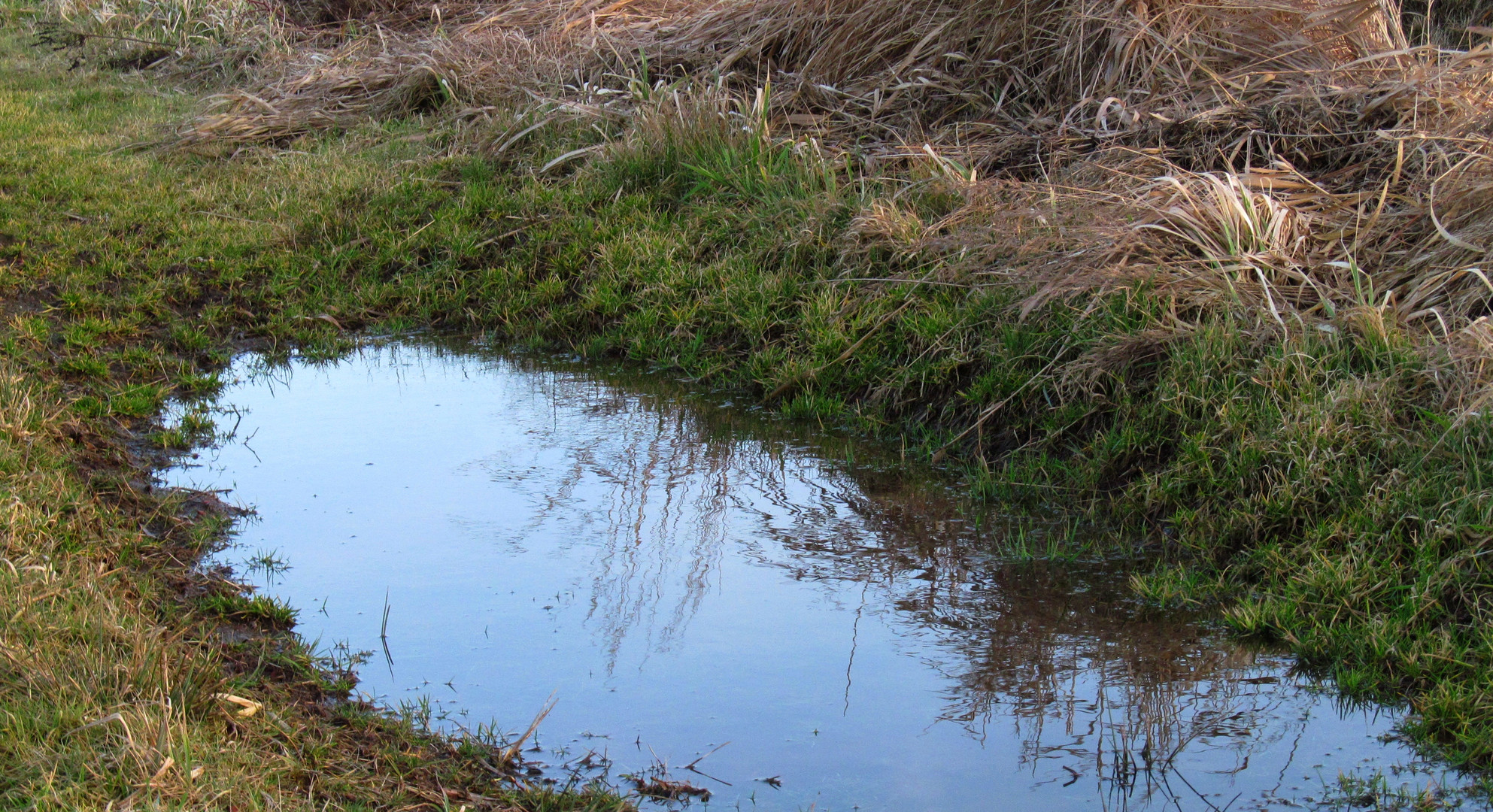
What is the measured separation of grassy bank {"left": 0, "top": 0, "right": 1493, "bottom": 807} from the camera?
303 cm

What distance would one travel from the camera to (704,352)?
6.03 meters

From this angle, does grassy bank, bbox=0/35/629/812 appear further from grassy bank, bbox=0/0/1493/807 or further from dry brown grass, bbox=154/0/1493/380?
dry brown grass, bbox=154/0/1493/380

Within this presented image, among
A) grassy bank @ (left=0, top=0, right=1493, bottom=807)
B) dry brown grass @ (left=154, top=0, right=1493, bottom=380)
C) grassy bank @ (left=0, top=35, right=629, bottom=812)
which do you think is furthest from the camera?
dry brown grass @ (left=154, top=0, right=1493, bottom=380)

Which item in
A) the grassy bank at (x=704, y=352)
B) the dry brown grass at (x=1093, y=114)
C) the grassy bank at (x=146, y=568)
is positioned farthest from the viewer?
the dry brown grass at (x=1093, y=114)

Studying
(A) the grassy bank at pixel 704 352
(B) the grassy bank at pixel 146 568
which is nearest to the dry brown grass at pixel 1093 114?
(A) the grassy bank at pixel 704 352

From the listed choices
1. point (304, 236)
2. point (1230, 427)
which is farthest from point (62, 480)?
point (1230, 427)

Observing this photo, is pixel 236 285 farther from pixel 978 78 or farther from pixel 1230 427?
pixel 1230 427

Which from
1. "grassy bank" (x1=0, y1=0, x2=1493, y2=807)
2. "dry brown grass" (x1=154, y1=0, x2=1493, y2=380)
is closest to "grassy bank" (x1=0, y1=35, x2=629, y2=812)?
"grassy bank" (x1=0, y1=0, x2=1493, y2=807)

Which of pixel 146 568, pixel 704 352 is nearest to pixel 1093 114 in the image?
pixel 704 352

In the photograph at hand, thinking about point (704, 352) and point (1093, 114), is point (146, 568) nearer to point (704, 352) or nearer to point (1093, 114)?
point (704, 352)

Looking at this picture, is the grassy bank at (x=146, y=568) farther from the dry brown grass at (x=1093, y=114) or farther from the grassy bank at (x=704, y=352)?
the dry brown grass at (x=1093, y=114)

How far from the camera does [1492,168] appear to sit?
16.4 ft

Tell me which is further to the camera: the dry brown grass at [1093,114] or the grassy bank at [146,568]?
the dry brown grass at [1093,114]

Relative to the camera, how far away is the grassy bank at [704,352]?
119 inches
